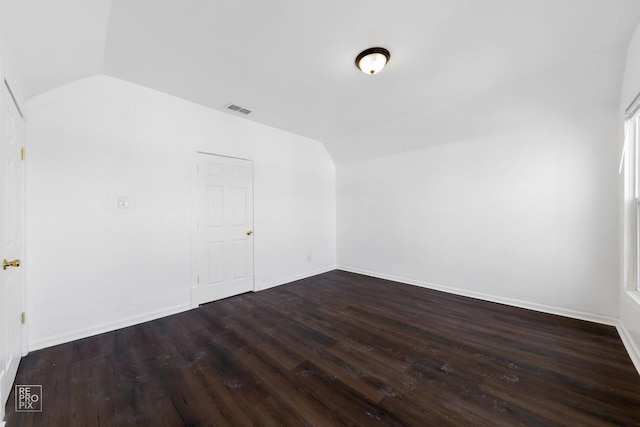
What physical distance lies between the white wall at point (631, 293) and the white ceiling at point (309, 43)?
177 mm

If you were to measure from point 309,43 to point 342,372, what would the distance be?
275cm

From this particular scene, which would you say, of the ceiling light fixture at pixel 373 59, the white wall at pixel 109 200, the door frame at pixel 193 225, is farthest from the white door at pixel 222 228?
the ceiling light fixture at pixel 373 59

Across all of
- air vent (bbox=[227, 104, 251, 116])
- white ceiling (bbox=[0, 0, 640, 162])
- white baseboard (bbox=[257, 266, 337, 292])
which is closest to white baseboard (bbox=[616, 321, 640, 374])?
white ceiling (bbox=[0, 0, 640, 162])

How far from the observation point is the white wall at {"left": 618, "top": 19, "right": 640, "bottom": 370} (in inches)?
76.6

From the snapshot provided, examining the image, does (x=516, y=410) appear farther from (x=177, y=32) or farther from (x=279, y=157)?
(x=279, y=157)

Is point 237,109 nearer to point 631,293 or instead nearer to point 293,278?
point 293,278

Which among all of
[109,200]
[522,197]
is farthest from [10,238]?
[522,197]

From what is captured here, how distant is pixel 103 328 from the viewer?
2543 mm

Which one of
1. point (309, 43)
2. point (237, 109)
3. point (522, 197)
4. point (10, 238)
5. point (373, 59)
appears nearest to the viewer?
point (10, 238)

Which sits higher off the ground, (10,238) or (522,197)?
(522,197)

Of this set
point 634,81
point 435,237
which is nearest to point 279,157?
point 435,237

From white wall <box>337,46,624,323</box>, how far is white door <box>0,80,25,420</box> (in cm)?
421

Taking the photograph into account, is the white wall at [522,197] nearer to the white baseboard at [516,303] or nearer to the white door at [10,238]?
the white baseboard at [516,303]

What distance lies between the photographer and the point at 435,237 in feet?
12.8
